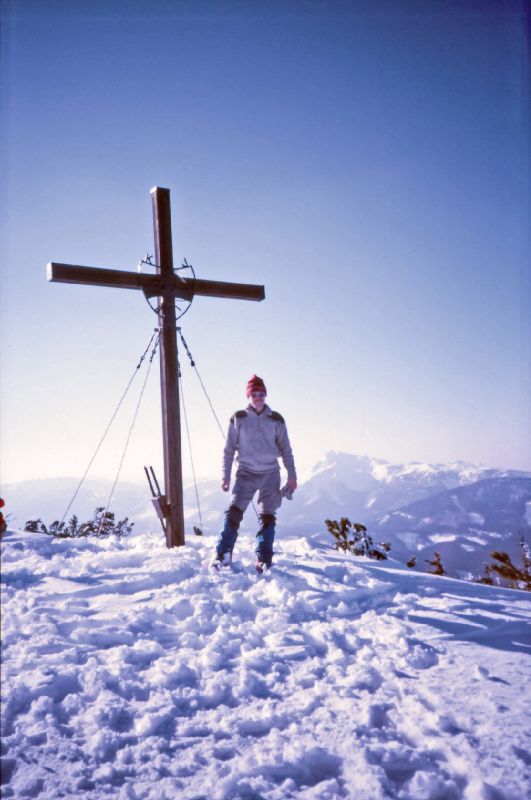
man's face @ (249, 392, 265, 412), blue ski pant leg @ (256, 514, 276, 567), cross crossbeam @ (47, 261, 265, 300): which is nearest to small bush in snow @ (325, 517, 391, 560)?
blue ski pant leg @ (256, 514, 276, 567)

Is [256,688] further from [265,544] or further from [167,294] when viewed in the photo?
[167,294]

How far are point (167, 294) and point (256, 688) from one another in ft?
19.0

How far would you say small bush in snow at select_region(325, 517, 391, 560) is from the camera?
9.29 m

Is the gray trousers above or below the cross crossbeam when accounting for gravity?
below

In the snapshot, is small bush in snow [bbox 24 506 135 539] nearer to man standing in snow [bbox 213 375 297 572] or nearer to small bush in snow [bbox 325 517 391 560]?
man standing in snow [bbox 213 375 297 572]

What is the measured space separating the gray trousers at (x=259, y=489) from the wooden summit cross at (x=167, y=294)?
4.34ft

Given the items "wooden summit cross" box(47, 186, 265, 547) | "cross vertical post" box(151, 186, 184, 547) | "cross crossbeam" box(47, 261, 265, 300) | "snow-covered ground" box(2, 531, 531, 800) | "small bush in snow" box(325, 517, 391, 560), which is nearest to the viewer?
"snow-covered ground" box(2, 531, 531, 800)

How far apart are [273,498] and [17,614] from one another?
10.4 ft

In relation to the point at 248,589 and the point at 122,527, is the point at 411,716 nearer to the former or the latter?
the point at 248,589

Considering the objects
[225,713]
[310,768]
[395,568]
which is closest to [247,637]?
[225,713]

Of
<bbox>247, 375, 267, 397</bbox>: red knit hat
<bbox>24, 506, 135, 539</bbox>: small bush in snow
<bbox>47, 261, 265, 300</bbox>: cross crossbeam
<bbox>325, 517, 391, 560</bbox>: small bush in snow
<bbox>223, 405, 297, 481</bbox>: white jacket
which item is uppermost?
<bbox>47, 261, 265, 300</bbox>: cross crossbeam

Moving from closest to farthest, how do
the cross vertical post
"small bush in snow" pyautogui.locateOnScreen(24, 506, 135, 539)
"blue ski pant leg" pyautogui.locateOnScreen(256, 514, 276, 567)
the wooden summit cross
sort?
"blue ski pant leg" pyautogui.locateOnScreen(256, 514, 276, 567), the wooden summit cross, the cross vertical post, "small bush in snow" pyautogui.locateOnScreen(24, 506, 135, 539)

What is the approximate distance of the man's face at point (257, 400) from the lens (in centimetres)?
571

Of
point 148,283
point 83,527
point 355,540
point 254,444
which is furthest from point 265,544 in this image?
point 83,527
